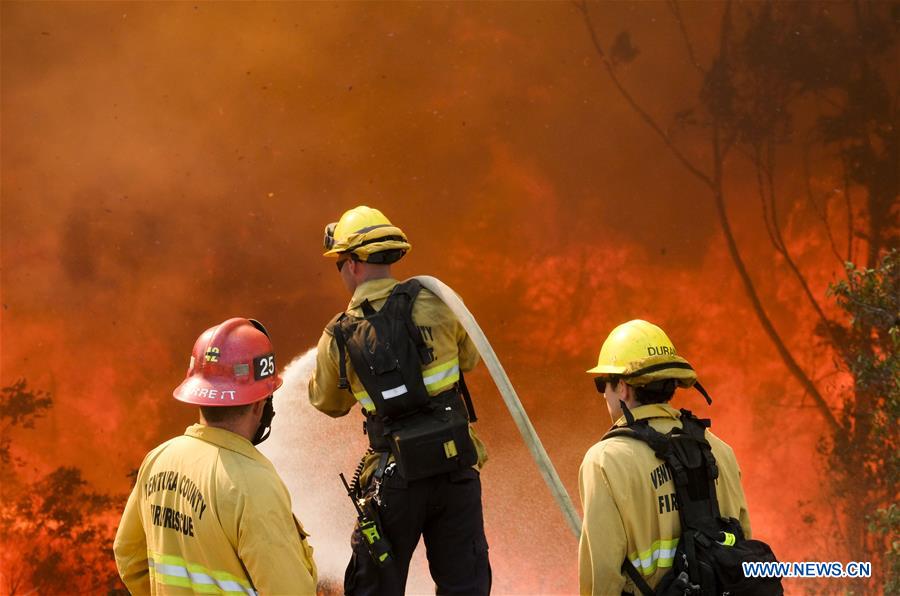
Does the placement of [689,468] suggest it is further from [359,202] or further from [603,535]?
[359,202]

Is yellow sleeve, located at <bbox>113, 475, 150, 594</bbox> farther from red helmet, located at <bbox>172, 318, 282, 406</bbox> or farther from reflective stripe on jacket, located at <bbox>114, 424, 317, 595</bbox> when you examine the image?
red helmet, located at <bbox>172, 318, 282, 406</bbox>

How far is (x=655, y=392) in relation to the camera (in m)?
3.12

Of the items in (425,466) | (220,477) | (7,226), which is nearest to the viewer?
(220,477)

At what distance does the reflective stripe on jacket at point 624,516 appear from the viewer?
285cm

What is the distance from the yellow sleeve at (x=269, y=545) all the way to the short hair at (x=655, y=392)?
3.95ft

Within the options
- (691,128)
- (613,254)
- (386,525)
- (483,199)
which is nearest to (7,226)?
(483,199)

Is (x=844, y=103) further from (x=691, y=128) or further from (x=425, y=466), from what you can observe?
(x=425, y=466)

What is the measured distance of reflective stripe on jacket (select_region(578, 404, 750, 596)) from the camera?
112 inches

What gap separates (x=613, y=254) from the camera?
579 centimetres

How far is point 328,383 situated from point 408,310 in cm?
47

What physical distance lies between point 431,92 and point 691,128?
1.58 meters

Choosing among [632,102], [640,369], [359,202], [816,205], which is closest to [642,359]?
[640,369]

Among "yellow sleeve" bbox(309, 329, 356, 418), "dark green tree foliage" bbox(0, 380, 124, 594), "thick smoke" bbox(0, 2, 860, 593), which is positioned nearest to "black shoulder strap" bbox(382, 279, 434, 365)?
"yellow sleeve" bbox(309, 329, 356, 418)
